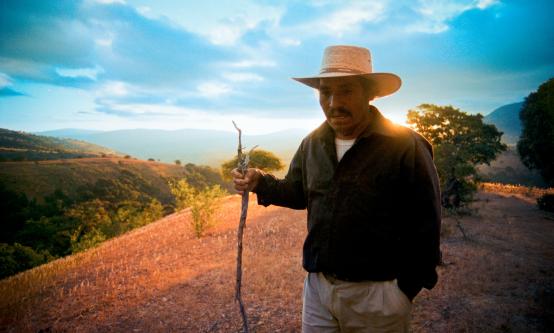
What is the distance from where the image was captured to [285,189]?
9.32 feet

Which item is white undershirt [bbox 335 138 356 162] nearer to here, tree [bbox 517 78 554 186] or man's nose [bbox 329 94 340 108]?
man's nose [bbox 329 94 340 108]

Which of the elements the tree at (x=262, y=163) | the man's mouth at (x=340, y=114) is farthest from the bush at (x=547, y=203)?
the tree at (x=262, y=163)

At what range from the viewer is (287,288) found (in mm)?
7359

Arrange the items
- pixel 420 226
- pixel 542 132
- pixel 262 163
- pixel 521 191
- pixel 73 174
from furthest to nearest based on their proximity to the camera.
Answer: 1. pixel 73 174
2. pixel 262 163
3. pixel 521 191
4. pixel 542 132
5. pixel 420 226

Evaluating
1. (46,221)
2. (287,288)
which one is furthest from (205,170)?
(287,288)

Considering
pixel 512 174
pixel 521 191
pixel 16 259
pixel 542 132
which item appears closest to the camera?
pixel 542 132

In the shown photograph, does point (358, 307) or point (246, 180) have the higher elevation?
point (246, 180)

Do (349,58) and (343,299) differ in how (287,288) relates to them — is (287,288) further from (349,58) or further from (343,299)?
(349,58)

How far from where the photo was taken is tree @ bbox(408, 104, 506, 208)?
564 inches

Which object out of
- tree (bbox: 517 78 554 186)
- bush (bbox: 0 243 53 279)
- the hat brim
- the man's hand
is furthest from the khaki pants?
bush (bbox: 0 243 53 279)

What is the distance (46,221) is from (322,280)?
4864 cm

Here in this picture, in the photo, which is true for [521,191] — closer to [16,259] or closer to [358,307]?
[358,307]

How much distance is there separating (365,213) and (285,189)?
936 millimetres


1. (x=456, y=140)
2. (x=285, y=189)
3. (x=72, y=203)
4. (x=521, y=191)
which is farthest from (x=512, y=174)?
(x=72, y=203)
